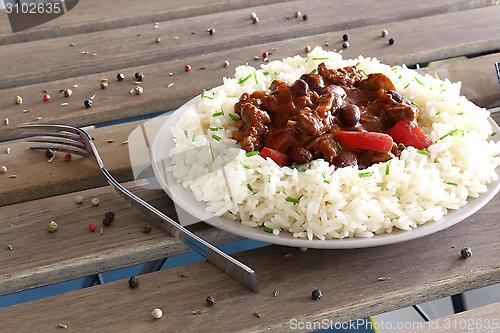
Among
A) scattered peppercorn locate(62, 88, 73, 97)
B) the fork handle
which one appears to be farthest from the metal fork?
scattered peppercorn locate(62, 88, 73, 97)

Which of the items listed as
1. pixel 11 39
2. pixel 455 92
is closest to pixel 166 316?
pixel 455 92

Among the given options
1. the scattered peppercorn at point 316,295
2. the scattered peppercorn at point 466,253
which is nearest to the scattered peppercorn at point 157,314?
the scattered peppercorn at point 316,295

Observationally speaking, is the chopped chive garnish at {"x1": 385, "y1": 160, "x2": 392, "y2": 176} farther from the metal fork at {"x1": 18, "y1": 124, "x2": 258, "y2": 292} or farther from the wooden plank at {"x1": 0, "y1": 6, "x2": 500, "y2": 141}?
the wooden plank at {"x1": 0, "y1": 6, "x2": 500, "y2": 141}

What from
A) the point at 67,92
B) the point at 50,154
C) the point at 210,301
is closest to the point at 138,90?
the point at 67,92

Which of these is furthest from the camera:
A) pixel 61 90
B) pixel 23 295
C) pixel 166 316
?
pixel 23 295

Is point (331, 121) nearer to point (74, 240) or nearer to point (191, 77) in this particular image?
point (74, 240)

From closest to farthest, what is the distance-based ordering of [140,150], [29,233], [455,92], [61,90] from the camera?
[29,233] → [455,92] → [140,150] → [61,90]

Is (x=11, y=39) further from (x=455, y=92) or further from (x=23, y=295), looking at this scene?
(x=455, y=92)
